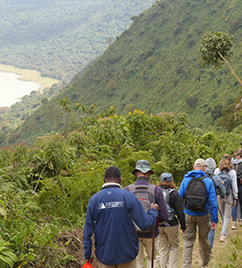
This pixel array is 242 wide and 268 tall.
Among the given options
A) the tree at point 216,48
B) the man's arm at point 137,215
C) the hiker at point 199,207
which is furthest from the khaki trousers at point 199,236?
the tree at point 216,48

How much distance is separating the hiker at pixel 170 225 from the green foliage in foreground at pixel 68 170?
1147 millimetres

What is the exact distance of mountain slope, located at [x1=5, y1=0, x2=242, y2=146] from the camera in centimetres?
5416

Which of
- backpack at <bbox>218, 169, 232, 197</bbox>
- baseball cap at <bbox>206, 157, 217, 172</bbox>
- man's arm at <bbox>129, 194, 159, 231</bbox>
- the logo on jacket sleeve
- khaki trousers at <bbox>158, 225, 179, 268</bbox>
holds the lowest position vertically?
khaki trousers at <bbox>158, 225, 179, 268</bbox>

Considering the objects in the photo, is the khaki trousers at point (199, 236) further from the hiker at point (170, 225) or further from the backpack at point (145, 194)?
the backpack at point (145, 194)

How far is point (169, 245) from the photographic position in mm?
4090

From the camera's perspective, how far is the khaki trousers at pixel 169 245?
156 inches

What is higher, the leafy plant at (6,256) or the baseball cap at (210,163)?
the baseball cap at (210,163)

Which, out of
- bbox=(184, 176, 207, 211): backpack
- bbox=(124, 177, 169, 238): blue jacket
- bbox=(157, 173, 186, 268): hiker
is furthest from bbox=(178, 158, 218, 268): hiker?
bbox=(124, 177, 169, 238): blue jacket

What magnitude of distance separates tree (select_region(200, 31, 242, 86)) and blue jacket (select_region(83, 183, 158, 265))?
21.8 ft

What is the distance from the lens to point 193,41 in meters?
71.9

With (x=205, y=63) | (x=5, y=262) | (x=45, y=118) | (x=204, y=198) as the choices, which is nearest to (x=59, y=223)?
(x=5, y=262)

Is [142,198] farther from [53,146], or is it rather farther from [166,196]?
[53,146]

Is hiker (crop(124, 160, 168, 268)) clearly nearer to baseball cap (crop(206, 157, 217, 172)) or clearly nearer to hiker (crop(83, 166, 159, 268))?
hiker (crop(83, 166, 159, 268))

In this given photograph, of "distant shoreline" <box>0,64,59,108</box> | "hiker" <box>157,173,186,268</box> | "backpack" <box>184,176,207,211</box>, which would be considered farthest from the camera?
"distant shoreline" <box>0,64,59,108</box>
